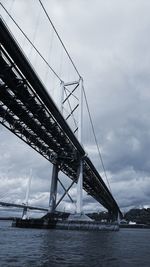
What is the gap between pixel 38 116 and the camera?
126 feet

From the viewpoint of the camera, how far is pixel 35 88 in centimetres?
3188

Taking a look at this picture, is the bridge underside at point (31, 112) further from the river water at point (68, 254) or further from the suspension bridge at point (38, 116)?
the river water at point (68, 254)

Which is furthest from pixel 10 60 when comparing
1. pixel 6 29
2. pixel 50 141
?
pixel 50 141

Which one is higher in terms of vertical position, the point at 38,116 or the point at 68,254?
the point at 38,116

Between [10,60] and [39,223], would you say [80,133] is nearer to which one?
[39,223]

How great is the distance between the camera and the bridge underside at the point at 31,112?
26.3 meters

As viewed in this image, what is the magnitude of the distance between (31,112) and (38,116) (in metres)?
1.58

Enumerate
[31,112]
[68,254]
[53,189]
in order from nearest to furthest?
[68,254] → [31,112] → [53,189]

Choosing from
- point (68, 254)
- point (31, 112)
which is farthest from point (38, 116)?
point (68, 254)

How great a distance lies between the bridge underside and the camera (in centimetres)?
2627

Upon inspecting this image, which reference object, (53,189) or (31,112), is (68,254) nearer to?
(31,112)

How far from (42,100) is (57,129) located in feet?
33.0

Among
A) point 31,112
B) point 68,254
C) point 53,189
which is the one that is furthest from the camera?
point 53,189

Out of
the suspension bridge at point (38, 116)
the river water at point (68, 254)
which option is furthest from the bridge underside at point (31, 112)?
the river water at point (68, 254)
